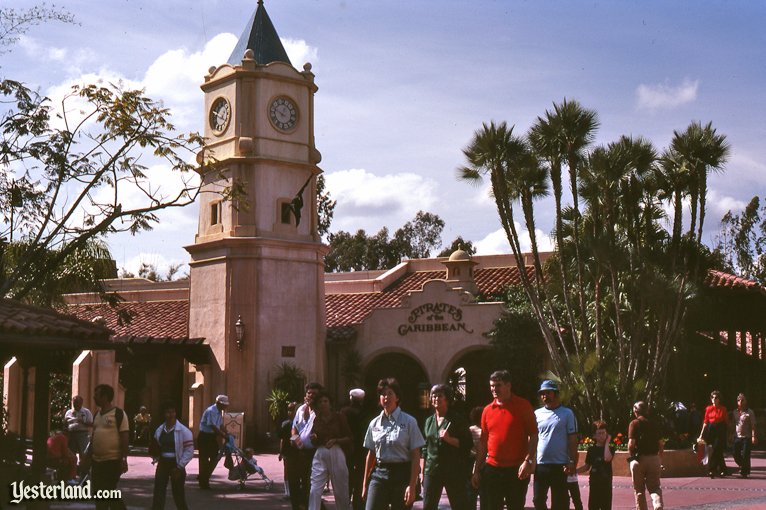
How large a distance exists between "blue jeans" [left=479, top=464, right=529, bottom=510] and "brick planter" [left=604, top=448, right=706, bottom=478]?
38.7 ft

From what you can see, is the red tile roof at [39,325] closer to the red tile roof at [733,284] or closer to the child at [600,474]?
the child at [600,474]

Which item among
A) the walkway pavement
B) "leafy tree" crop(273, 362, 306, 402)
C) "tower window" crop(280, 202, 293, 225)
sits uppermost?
"tower window" crop(280, 202, 293, 225)

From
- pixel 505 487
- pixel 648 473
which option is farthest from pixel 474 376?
pixel 505 487

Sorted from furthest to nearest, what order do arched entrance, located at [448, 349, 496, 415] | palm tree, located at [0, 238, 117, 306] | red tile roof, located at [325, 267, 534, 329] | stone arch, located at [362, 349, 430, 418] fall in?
red tile roof, located at [325, 267, 534, 329] → arched entrance, located at [448, 349, 496, 415] → stone arch, located at [362, 349, 430, 418] → palm tree, located at [0, 238, 117, 306]

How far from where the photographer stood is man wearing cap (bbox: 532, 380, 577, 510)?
11.4 meters

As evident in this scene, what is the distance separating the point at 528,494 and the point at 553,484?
283 inches

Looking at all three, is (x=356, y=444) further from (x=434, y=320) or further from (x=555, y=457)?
(x=434, y=320)

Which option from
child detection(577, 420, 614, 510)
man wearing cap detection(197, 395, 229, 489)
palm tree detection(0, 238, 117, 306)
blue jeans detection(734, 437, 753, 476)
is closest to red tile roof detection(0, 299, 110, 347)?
child detection(577, 420, 614, 510)

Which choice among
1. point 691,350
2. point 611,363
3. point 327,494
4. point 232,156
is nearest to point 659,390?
point 611,363

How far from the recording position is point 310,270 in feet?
107

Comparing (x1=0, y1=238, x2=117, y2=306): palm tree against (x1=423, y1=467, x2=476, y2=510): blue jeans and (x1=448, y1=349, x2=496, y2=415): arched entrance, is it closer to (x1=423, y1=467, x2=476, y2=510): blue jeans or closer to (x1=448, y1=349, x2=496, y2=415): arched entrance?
(x1=423, y1=467, x2=476, y2=510): blue jeans

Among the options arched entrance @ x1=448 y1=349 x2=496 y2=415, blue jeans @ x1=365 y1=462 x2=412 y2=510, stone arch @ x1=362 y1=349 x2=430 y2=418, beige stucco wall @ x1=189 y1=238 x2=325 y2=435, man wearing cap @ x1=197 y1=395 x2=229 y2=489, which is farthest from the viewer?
arched entrance @ x1=448 y1=349 x2=496 y2=415

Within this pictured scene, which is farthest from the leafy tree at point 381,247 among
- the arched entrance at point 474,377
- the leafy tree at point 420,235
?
the arched entrance at point 474,377
